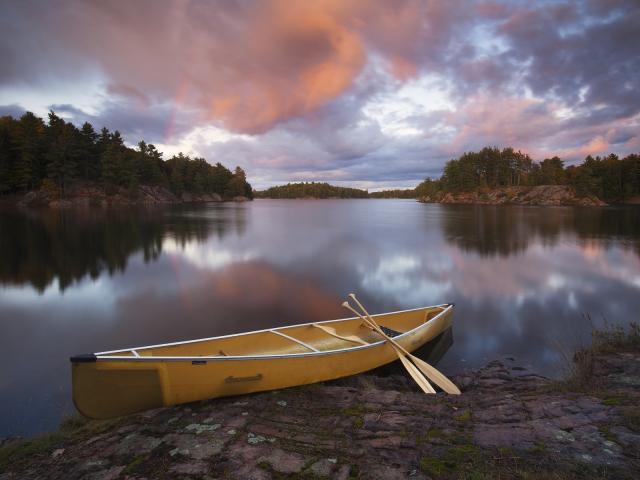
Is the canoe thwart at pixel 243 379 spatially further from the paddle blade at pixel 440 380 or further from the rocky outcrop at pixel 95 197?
the rocky outcrop at pixel 95 197

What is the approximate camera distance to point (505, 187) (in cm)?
11038

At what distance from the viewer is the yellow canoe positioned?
4449 millimetres

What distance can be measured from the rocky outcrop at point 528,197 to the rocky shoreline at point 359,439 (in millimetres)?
104595

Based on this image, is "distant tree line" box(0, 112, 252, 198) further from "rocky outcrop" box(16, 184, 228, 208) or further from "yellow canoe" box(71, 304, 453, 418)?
"yellow canoe" box(71, 304, 453, 418)

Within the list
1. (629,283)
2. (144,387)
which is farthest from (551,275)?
(144,387)

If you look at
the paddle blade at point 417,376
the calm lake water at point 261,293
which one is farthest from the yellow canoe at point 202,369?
the calm lake water at point 261,293

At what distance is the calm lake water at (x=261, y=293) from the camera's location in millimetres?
8062

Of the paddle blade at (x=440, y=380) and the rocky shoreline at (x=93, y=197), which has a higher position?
the rocky shoreline at (x=93, y=197)

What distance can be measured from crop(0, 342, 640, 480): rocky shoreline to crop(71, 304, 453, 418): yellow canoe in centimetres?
21

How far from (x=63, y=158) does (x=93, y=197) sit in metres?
9.56

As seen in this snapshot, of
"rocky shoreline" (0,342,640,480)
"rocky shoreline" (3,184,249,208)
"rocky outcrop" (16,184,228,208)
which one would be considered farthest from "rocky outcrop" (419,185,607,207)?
"rocky shoreline" (0,342,640,480)

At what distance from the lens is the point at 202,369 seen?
191 inches

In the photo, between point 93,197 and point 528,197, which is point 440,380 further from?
point 528,197

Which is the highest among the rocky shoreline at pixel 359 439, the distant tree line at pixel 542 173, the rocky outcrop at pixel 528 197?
the distant tree line at pixel 542 173
